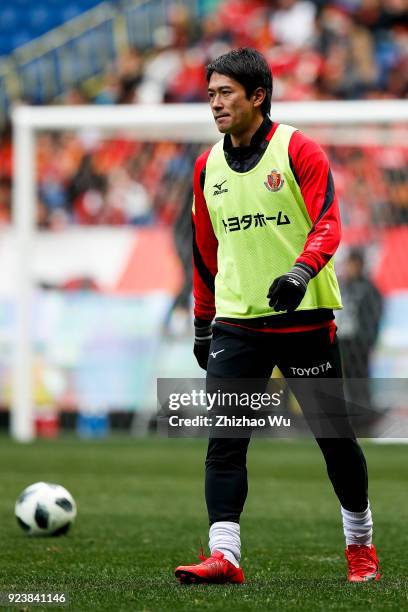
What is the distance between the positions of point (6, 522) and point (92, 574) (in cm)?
190

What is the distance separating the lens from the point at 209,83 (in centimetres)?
390

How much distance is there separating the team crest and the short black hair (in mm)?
248

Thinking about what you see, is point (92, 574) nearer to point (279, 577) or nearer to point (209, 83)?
point (279, 577)

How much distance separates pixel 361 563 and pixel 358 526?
0.41ft

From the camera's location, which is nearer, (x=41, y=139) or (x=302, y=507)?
(x=302, y=507)

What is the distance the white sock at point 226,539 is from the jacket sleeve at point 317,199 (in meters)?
0.89

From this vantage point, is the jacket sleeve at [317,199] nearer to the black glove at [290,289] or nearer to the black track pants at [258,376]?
the black glove at [290,289]

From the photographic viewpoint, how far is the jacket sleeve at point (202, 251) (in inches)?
158

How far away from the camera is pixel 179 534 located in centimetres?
563

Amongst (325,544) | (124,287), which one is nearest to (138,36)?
(124,287)

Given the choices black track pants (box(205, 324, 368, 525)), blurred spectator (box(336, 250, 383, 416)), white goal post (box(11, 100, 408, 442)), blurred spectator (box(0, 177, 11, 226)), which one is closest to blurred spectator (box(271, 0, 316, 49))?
white goal post (box(11, 100, 408, 442))

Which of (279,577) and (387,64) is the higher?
→ (387,64)

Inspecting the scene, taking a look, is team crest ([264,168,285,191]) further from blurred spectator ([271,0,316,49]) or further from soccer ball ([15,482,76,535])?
blurred spectator ([271,0,316,49])

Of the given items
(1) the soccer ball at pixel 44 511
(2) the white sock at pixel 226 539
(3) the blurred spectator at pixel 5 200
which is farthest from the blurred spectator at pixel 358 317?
(2) the white sock at pixel 226 539
